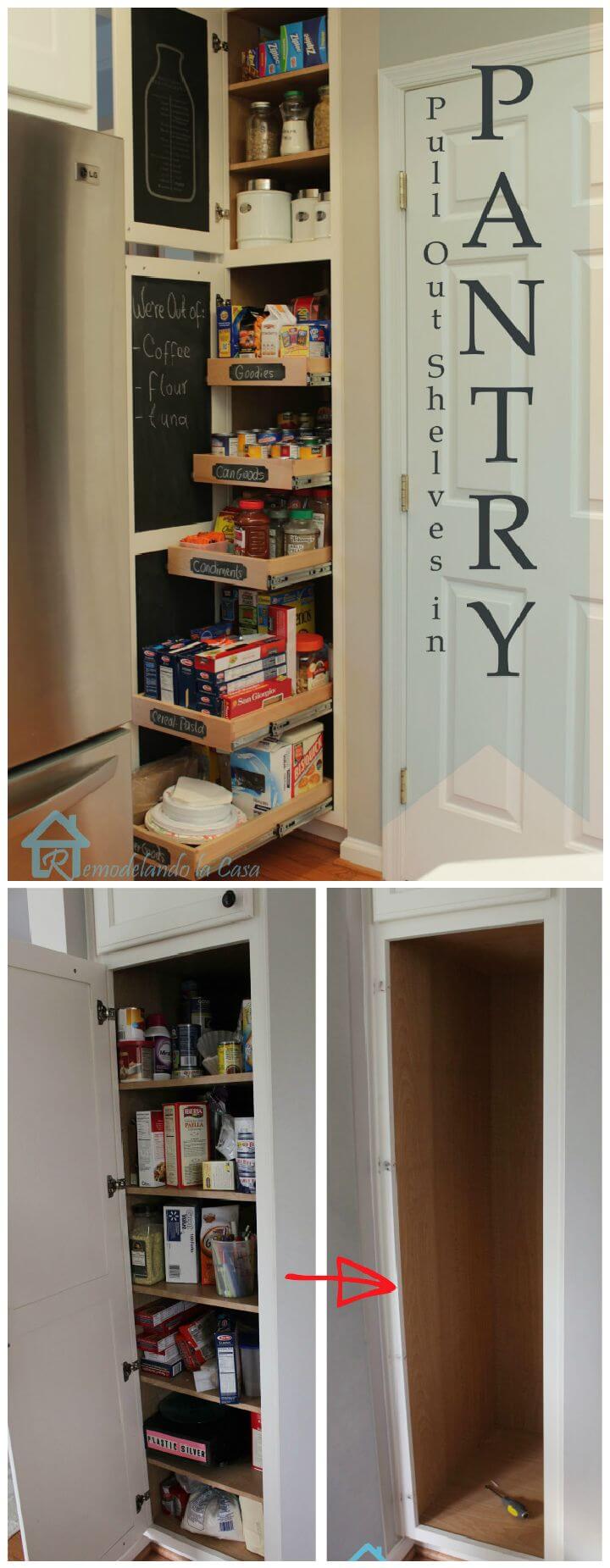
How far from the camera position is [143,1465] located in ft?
4.13

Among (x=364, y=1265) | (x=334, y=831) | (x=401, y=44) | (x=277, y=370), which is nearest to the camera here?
(x=364, y=1265)

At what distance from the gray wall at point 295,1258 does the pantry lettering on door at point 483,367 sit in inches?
55.3

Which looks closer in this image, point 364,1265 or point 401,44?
point 364,1265

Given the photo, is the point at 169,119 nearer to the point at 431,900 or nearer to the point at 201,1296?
the point at 431,900

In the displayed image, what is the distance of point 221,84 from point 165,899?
2141 millimetres

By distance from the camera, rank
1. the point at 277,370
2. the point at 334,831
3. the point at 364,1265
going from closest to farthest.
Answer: the point at 364,1265 → the point at 277,370 → the point at 334,831

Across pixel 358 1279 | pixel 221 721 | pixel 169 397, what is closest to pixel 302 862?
pixel 221 721

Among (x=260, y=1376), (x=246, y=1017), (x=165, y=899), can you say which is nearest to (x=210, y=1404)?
(x=260, y=1376)

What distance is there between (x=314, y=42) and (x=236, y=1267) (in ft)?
8.03

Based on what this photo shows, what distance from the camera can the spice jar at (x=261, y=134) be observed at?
8.68ft

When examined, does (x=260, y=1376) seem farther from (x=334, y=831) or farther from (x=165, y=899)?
(x=334, y=831)

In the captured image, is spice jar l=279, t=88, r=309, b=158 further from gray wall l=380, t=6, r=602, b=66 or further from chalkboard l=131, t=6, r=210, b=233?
gray wall l=380, t=6, r=602, b=66

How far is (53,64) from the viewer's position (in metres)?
1.55

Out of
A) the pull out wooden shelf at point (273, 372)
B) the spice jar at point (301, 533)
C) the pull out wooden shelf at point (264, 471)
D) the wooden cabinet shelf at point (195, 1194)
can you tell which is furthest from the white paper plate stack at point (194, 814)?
the wooden cabinet shelf at point (195, 1194)
